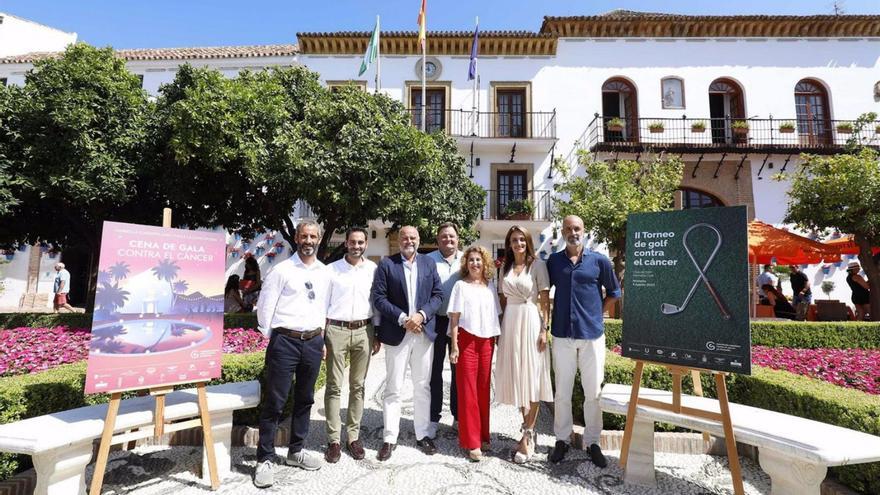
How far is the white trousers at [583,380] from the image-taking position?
11.7 ft

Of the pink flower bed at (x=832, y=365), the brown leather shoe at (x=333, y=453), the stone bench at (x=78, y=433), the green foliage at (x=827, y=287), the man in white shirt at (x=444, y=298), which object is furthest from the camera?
the green foliage at (x=827, y=287)

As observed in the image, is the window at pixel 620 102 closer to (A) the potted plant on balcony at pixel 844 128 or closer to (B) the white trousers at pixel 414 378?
(A) the potted plant on balcony at pixel 844 128

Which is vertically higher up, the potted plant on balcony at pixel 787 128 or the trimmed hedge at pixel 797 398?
the potted plant on balcony at pixel 787 128

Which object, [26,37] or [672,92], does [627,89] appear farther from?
[26,37]

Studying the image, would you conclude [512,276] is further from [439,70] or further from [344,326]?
[439,70]

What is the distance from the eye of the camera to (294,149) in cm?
859

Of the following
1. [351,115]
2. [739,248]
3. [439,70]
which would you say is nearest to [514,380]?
[739,248]

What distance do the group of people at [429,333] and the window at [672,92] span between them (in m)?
15.3

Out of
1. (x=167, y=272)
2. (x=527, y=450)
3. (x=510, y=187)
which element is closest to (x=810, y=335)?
(x=527, y=450)

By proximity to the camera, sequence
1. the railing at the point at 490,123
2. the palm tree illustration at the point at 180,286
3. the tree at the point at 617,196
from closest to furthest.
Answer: the palm tree illustration at the point at 180,286
the tree at the point at 617,196
the railing at the point at 490,123

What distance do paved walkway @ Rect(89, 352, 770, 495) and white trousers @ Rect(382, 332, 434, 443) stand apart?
29 centimetres

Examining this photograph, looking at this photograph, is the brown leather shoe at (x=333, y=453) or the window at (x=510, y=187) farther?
the window at (x=510, y=187)

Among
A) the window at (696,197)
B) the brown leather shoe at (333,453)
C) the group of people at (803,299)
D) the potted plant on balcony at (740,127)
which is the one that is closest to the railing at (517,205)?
the window at (696,197)

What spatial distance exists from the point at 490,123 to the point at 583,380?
1403cm
